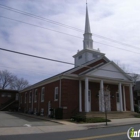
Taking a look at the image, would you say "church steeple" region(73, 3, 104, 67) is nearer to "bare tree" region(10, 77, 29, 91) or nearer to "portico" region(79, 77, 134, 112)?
"portico" region(79, 77, 134, 112)

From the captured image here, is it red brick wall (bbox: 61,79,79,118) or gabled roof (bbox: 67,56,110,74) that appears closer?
red brick wall (bbox: 61,79,79,118)

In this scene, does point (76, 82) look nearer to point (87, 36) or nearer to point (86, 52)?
point (86, 52)

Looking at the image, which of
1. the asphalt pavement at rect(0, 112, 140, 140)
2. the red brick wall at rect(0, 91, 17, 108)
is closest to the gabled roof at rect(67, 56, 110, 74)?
the asphalt pavement at rect(0, 112, 140, 140)

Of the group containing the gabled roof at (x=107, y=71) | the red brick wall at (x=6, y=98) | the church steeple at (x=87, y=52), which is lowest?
the red brick wall at (x=6, y=98)

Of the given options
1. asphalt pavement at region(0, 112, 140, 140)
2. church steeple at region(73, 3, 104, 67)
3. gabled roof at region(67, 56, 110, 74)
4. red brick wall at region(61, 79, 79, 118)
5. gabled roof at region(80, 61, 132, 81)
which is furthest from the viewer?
church steeple at region(73, 3, 104, 67)

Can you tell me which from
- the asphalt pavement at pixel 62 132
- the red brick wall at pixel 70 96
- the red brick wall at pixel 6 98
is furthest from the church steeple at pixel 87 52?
the red brick wall at pixel 6 98

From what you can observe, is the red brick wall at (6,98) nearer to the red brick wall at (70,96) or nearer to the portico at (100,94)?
the red brick wall at (70,96)

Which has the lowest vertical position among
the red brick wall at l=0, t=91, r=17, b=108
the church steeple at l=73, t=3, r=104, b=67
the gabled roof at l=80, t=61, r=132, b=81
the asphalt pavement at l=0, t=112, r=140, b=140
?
the asphalt pavement at l=0, t=112, r=140, b=140

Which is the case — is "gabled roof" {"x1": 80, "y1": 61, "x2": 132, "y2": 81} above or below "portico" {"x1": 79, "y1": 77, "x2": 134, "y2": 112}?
above

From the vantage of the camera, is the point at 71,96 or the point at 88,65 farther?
the point at 88,65

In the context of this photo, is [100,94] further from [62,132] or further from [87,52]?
[87,52]

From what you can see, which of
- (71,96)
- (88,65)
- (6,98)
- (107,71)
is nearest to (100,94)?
(71,96)

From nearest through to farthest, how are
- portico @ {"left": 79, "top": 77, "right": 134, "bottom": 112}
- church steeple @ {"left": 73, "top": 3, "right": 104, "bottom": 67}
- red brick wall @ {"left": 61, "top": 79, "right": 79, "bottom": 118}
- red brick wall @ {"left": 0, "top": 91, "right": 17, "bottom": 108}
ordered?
portico @ {"left": 79, "top": 77, "right": 134, "bottom": 112} < red brick wall @ {"left": 61, "top": 79, "right": 79, "bottom": 118} < church steeple @ {"left": 73, "top": 3, "right": 104, "bottom": 67} < red brick wall @ {"left": 0, "top": 91, "right": 17, "bottom": 108}

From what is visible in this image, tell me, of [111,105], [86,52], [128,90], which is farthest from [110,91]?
[86,52]
